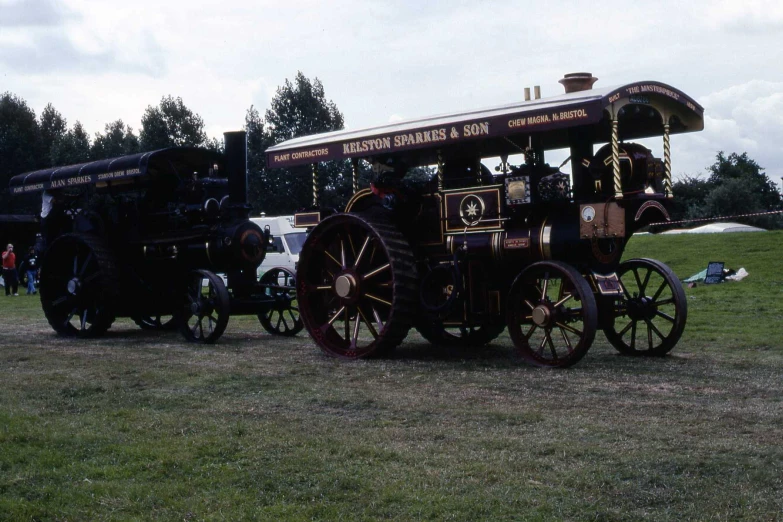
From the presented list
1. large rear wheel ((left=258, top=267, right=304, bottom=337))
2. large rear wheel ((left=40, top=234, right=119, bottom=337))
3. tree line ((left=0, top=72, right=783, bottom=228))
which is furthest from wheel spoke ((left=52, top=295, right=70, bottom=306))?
tree line ((left=0, top=72, right=783, bottom=228))

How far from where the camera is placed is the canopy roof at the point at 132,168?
1291 centimetres

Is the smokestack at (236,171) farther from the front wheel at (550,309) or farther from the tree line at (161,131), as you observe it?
the tree line at (161,131)

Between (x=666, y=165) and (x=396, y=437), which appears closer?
(x=396, y=437)

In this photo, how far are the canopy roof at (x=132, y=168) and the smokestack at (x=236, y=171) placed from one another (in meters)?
0.57

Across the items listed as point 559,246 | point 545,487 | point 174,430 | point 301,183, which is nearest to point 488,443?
point 545,487

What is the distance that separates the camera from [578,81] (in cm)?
988

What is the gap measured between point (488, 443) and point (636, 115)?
510 cm

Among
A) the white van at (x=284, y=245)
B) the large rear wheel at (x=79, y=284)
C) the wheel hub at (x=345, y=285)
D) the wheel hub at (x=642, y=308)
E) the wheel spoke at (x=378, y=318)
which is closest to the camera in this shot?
the wheel hub at (x=642, y=308)

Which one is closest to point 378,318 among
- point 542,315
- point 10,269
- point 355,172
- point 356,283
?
point 356,283

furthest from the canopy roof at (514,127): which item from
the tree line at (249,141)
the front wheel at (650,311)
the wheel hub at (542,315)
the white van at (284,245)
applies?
the tree line at (249,141)

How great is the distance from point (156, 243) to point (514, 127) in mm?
6033

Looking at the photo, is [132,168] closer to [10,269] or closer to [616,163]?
[616,163]

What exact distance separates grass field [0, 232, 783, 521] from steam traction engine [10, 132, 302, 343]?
94.2 inches

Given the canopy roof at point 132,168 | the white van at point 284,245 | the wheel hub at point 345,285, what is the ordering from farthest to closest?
the white van at point 284,245, the canopy roof at point 132,168, the wheel hub at point 345,285
